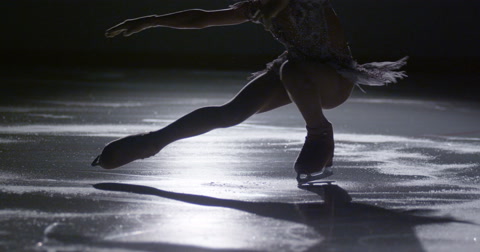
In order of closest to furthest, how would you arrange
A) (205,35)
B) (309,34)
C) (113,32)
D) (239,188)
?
(239,188), (113,32), (309,34), (205,35)

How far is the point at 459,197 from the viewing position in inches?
182

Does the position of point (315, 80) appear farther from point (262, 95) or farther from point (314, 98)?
point (262, 95)

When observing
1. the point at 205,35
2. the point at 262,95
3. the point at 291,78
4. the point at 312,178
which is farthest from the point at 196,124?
the point at 205,35

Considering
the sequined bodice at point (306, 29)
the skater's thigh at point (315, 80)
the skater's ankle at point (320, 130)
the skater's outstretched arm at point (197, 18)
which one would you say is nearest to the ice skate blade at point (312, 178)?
the skater's ankle at point (320, 130)

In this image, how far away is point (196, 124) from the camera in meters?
4.96

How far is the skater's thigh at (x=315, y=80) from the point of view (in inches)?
191

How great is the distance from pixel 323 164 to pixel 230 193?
645mm

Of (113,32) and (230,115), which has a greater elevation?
(113,32)

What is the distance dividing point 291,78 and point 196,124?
20.5 inches

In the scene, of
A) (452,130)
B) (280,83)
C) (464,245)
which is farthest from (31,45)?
(464,245)

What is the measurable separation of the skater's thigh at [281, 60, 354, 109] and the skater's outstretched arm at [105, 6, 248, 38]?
37 centimetres

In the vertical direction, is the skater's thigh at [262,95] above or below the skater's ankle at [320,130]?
above

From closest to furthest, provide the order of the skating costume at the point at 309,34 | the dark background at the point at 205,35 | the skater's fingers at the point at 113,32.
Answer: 1. the skater's fingers at the point at 113,32
2. the skating costume at the point at 309,34
3. the dark background at the point at 205,35

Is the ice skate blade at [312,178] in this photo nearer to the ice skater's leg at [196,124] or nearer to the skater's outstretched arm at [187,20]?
the ice skater's leg at [196,124]
